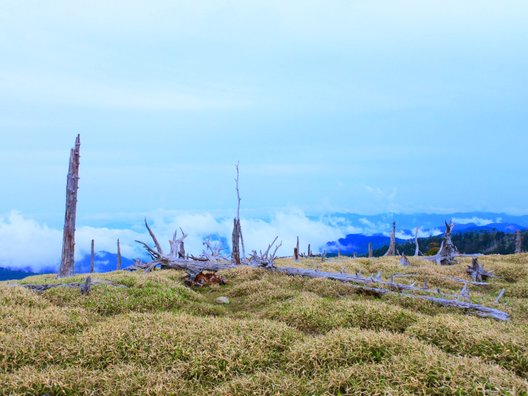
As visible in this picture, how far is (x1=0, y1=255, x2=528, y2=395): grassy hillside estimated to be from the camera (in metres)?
6.18

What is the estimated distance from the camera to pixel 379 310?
10.3m

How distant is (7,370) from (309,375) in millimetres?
5275

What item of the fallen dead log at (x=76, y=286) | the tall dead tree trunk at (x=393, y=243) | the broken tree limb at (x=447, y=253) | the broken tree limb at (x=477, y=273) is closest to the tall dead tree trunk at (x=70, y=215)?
the fallen dead log at (x=76, y=286)

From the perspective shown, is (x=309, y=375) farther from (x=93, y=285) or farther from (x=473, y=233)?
(x=473, y=233)

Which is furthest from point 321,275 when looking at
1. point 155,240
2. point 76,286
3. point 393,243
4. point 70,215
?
point 393,243

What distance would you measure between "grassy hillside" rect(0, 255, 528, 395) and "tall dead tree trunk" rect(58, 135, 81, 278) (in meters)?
15.4

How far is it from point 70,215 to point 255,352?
72.4ft

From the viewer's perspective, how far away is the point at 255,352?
778 centimetres

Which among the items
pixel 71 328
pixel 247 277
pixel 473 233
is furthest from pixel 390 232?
pixel 473 233

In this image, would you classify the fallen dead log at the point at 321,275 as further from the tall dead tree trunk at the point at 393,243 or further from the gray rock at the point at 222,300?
the tall dead tree trunk at the point at 393,243

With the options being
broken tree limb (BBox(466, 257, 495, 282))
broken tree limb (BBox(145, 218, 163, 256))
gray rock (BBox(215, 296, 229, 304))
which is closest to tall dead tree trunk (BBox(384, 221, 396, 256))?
broken tree limb (BBox(466, 257, 495, 282))

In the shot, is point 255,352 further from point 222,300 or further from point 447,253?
point 447,253

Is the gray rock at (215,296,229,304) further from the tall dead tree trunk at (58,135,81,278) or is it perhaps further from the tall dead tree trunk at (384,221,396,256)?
the tall dead tree trunk at (384,221,396,256)

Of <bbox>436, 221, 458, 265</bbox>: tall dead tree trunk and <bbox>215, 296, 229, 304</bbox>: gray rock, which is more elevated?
<bbox>436, 221, 458, 265</bbox>: tall dead tree trunk
